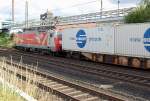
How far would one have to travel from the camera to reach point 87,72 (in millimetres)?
20281

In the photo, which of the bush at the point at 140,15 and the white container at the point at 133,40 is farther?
the bush at the point at 140,15

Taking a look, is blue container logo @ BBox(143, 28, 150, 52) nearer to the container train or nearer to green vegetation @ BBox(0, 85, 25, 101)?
the container train

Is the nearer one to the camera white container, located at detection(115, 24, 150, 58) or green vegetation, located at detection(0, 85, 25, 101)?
green vegetation, located at detection(0, 85, 25, 101)

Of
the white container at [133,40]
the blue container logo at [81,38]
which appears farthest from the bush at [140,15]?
the white container at [133,40]

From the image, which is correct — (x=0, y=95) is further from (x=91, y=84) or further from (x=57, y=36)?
(x=57, y=36)

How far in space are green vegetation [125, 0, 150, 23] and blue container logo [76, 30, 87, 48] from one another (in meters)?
8.30

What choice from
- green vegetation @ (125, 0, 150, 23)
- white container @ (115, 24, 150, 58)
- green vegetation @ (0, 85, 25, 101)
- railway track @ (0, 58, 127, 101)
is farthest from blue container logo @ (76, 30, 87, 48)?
green vegetation @ (0, 85, 25, 101)

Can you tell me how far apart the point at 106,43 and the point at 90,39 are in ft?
8.22

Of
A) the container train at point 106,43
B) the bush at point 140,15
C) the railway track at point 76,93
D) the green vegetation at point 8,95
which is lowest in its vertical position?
the railway track at point 76,93

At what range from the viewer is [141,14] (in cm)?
3559

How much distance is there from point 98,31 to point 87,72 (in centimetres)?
652

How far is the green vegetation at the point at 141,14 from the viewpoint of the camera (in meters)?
34.9

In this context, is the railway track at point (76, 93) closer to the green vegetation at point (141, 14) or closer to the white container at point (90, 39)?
the white container at point (90, 39)

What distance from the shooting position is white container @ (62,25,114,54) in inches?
973
